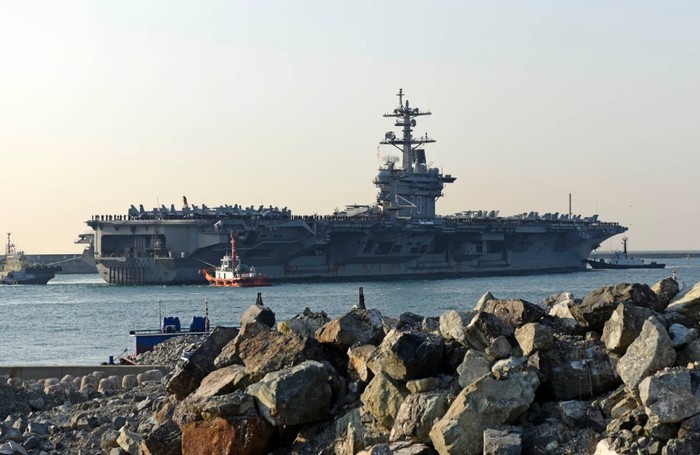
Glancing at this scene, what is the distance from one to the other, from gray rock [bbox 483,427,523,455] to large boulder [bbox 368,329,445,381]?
95 cm

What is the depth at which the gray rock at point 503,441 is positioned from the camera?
6.43m

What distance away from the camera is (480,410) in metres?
6.70

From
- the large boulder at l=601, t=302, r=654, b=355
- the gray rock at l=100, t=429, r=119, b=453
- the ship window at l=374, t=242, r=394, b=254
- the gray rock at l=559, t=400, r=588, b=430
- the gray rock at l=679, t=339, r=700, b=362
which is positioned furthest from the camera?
the ship window at l=374, t=242, r=394, b=254

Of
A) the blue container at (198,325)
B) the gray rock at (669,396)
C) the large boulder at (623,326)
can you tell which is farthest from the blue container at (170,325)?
the gray rock at (669,396)

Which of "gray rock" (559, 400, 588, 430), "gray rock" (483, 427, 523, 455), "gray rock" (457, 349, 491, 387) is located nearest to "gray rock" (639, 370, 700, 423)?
"gray rock" (559, 400, 588, 430)

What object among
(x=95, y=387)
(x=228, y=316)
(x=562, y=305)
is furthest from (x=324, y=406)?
(x=228, y=316)

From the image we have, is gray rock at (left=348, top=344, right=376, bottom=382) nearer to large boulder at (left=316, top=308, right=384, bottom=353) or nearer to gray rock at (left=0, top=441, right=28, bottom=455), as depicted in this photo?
large boulder at (left=316, top=308, right=384, bottom=353)

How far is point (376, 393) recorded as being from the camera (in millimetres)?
7410

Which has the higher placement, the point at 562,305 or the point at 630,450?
the point at 562,305

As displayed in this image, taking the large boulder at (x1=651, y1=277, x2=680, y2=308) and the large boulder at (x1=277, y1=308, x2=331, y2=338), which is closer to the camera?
the large boulder at (x1=651, y1=277, x2=680, y2=308)

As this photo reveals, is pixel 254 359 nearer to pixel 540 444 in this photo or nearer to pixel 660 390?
pixel 540 444

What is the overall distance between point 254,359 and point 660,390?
3.25m

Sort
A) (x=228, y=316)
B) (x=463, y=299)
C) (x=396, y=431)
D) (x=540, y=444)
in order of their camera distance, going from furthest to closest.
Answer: (x=463, y=299)
(x=228, y=316)
(x=396, y=431)
(x=540, y=444)

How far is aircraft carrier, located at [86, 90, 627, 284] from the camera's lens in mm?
58281
